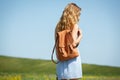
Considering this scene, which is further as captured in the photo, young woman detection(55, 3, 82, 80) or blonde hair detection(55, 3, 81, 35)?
Result: blonde hair detection(55, 3, 81, 35)

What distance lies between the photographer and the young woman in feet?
24.7

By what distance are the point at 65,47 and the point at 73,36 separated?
0.96 ft

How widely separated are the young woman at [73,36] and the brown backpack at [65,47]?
3.8 inches

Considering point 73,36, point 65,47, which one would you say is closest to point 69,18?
point 73,36

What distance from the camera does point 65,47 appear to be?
761 cm

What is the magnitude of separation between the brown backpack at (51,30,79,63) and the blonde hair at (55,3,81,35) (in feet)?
0.55

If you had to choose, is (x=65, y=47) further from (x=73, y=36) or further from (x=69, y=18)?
(x=69, y=18)

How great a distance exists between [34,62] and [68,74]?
2602 centimetres

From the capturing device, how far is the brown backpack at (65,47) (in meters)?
7.54

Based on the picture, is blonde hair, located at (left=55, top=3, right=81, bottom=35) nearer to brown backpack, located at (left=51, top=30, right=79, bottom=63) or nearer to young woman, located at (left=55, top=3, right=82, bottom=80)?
young woman, located at (left=55, top=3, right=82, bottom=80)

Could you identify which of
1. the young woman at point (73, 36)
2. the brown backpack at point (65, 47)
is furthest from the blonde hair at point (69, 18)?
the brown backpack at point (65, 47)

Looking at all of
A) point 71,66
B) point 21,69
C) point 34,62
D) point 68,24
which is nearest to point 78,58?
point 71,66

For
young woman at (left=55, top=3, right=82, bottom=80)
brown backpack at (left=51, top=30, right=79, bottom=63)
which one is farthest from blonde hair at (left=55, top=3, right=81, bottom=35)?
brown backpack at (left=51, top=30, right=79, bottom=63)

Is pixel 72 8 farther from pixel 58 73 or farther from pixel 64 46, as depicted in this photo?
pixel 58 73
